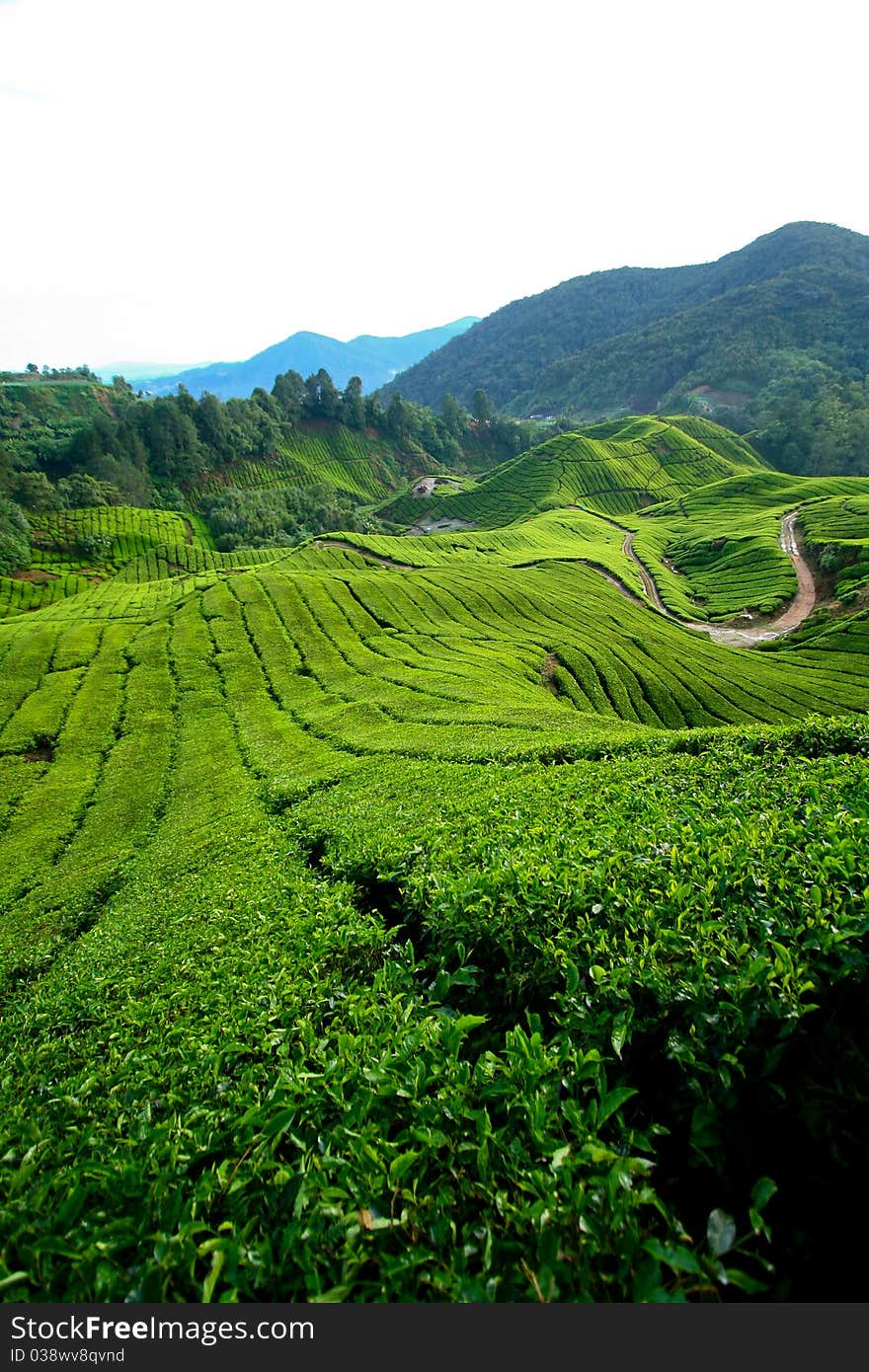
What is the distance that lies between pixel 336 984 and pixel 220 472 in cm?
15219

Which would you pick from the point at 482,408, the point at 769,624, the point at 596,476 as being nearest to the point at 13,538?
the point at 769,624

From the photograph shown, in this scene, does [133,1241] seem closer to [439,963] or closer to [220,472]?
[439,963]

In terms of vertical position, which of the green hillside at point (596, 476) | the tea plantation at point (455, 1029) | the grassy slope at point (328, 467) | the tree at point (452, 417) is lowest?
the tea plantation at point (455, 1029)

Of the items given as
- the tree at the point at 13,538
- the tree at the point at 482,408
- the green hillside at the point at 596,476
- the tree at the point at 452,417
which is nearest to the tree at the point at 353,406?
the tree at the point at 452,417

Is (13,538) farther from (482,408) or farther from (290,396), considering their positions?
(482,408)

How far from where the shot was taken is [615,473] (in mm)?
120875

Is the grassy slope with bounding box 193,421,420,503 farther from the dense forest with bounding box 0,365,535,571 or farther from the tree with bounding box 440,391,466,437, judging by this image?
the tree with bounding box 440,391,466,437

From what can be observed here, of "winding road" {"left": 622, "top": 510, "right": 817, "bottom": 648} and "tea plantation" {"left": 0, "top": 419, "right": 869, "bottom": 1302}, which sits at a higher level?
"tea plantation" {"left": 0, "top": 419, "right": 869, "bottom": 1302}

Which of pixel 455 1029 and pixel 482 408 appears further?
pixel 482 408

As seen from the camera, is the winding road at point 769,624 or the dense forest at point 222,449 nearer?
the winding road at point 769,624

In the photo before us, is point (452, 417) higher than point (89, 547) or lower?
higher

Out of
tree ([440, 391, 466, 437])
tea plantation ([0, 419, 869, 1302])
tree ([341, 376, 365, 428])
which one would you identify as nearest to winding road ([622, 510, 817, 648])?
tea plantation ([0, 419, 869, 1302])

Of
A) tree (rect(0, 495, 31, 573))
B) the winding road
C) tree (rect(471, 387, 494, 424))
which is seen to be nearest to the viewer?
the winding road

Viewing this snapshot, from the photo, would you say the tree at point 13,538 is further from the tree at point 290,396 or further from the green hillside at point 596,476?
the tree at point 290,396
